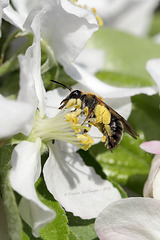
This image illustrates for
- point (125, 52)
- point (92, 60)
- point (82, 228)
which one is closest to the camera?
point (82, 228)

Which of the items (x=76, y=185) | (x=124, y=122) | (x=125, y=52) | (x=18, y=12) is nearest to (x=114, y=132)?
(x=124, y=122)

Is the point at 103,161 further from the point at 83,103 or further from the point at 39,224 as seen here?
the point at 39,224

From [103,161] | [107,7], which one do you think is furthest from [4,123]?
[107,7]

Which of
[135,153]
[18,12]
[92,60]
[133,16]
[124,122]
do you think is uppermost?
[18,12]

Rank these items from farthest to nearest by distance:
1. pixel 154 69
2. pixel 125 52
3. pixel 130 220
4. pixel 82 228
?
pixel 125 52
pixel 154 69
pixel 82 228
pixel 130 220

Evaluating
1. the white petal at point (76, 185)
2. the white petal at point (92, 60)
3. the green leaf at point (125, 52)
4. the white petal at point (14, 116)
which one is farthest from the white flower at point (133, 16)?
the white petal at point (14, 116)

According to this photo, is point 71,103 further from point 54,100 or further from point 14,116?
point 14,116

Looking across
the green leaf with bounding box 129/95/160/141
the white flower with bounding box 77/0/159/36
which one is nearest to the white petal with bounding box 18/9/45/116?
the green leaf with bounding box 129/95/160/141
